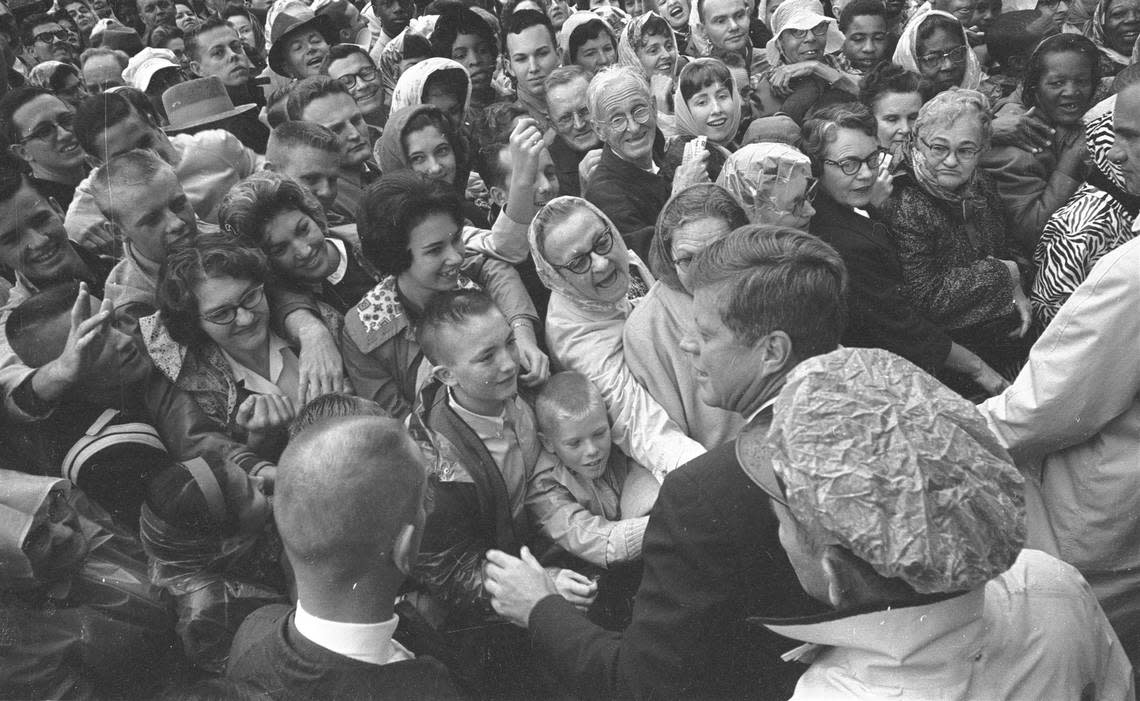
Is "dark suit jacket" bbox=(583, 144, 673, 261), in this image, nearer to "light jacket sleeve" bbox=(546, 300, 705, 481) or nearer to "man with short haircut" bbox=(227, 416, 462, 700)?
"light jacket sleeve" bbox=(546, 300, 705, 481)

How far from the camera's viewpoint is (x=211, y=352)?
267 centimetres

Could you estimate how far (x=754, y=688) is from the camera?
1727 millimetres

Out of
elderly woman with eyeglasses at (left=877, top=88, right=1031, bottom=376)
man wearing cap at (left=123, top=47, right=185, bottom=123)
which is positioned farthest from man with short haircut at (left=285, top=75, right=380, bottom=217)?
elderly woman with eyeglasses at (left=877, top=88, right=1031, bottom=376)

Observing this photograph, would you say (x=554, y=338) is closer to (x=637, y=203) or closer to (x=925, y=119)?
(x=637, y=203)

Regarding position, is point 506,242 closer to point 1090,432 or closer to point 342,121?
point 342,121

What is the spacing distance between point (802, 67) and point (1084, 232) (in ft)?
8.26

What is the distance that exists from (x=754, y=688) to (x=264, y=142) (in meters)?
4.22

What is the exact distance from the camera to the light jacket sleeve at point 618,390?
8.31 ft

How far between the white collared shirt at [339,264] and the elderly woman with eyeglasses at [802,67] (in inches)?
107

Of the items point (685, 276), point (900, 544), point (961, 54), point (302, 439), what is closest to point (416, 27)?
point (961, 54)

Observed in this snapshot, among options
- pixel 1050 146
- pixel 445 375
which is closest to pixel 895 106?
pixel 1050 146

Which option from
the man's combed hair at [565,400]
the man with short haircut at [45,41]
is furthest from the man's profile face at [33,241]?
the man with short haircut at [45,41]

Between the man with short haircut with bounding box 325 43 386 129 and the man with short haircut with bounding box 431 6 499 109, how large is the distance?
61 centimetres

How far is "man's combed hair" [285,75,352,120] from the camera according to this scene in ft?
13.2
